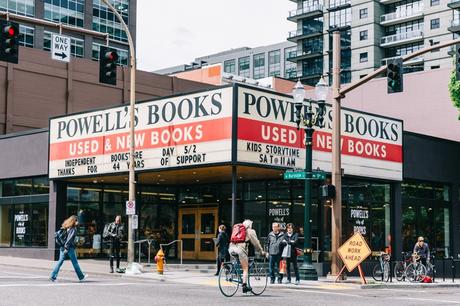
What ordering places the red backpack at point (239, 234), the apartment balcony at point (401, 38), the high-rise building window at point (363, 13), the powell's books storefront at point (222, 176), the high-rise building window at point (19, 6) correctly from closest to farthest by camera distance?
the red backpack at point (239, 234) < the powell's books storefront at point (222, 176) < the high-rise building window at point (19, 6) < the apartment balcony at point (401, 38) < the high-rise building window at point (363, 13)

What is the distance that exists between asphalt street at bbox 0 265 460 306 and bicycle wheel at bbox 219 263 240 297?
0.23 meters

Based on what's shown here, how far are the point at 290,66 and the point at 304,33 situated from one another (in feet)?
42.4

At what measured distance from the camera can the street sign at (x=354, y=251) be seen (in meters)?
23.2

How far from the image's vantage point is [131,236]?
2458 centimetres

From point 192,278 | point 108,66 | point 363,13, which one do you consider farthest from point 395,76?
point 363,13

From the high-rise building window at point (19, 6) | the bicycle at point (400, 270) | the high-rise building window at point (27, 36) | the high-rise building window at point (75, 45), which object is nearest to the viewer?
the bicycle at point (400, 270)

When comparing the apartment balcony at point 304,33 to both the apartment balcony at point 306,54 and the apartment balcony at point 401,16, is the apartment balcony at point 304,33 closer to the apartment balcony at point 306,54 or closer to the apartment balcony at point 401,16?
the apartment balcony at point 306,54

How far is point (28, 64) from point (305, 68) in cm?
6934

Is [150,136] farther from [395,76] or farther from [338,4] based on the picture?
[338,4]

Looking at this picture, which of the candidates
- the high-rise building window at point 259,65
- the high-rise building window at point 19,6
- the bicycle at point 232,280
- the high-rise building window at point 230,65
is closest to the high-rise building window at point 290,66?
the high-rise building window at point 259,65

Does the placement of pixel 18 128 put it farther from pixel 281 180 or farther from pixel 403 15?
pixel 403 15

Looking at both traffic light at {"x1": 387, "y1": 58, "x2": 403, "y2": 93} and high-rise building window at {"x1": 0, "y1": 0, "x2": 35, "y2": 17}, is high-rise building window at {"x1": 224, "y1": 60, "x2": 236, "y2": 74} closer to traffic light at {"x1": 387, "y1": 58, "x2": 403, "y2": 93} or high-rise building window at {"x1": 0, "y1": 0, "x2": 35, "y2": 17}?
high-rise building window at {"x1": 0, "y1": 0, "x2": 35, "y2": 17}

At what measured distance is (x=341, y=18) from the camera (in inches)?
4190

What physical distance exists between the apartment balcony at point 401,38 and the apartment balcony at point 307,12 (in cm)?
1288
